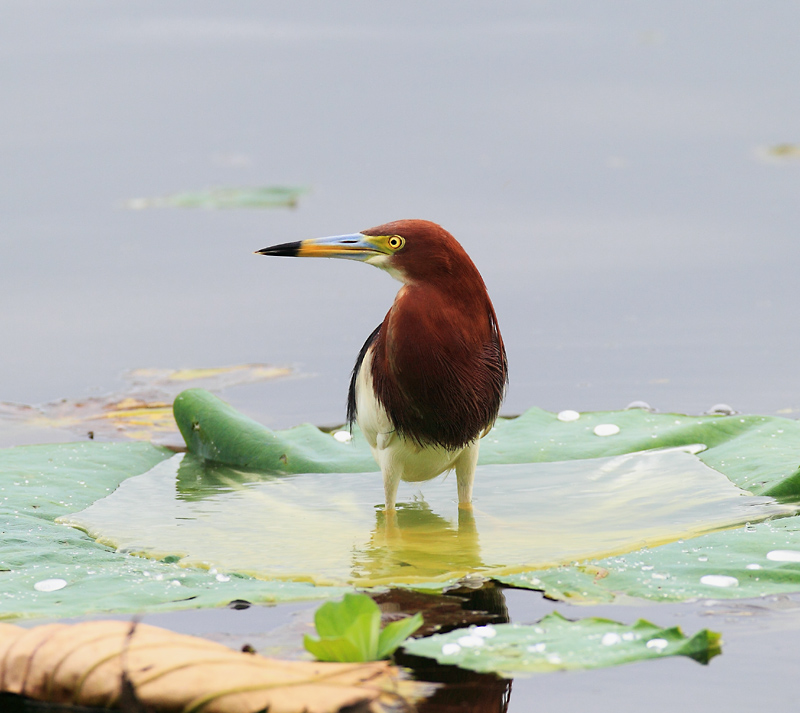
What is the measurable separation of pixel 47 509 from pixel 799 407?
370cm

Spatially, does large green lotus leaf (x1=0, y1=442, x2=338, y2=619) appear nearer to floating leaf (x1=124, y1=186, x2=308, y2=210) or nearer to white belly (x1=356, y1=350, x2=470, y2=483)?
white belly (x1=356, y1=350, x2=470, y2=483)

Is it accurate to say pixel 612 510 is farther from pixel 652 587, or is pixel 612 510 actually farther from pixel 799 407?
pixel 799 407

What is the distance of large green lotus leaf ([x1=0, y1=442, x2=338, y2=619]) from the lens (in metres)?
3.21

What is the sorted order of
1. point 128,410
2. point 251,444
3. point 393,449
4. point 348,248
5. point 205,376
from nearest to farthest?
point 348,248 → point 393,449 → point 251,444 → point 128,410 → point 205,376

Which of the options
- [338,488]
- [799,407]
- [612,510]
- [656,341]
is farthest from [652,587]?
[656,341]

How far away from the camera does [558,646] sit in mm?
2707

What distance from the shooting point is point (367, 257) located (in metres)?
4.39

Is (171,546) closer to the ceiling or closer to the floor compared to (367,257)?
closer to the floor

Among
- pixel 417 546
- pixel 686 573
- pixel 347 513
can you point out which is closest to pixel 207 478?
pixel 347 513

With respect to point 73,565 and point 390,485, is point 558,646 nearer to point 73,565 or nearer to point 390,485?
point 73,565

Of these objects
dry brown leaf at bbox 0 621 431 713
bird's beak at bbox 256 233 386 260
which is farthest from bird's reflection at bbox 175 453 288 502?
dry brown leaf at bbox 0 621 431 713

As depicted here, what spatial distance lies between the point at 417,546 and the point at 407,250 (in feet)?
3.51

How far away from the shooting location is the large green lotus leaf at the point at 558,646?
2625 mm

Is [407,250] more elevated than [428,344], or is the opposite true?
[407,250]
